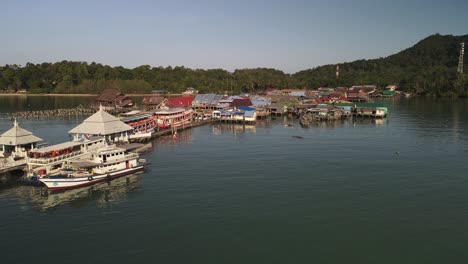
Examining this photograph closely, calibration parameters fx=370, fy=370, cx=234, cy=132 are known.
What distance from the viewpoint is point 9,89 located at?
185 m

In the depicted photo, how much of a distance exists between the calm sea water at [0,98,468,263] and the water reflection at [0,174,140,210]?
0.10 m

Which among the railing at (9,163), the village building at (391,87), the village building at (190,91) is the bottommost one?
the railing at (9,163)

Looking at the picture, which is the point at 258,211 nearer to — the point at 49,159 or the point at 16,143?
the point at 49,159

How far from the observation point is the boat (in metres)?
35.3

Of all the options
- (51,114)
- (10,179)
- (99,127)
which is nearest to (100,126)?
(99,127)

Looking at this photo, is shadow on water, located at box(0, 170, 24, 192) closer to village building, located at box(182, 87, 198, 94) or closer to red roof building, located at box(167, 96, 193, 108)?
red roof building, located at box(167, 96, 193, 108)

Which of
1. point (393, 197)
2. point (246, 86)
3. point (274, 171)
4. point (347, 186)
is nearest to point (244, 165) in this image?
point (274, 171)

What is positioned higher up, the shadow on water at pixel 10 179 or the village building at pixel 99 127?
the village building at pixel 99 127

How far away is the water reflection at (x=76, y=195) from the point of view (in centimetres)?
3250

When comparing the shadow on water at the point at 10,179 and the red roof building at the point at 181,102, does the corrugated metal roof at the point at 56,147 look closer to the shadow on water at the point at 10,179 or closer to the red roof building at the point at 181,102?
the shadow on water at the point at 10,179

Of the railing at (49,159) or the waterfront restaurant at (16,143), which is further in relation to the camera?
the waterfront restaurant at (16,143)

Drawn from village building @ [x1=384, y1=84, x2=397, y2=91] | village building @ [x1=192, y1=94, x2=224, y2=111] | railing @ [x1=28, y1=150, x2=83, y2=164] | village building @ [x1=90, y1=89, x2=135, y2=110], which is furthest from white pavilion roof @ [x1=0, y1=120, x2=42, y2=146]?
village building @ [x1=384, y1=84, x2=397, y2=91]

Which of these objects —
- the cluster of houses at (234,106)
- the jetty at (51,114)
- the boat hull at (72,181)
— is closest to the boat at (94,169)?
the boat hull at (72,181)

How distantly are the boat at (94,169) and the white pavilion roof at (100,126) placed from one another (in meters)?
5.66
